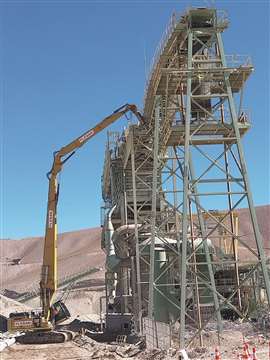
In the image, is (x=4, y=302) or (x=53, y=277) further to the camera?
(x=4, y=302)

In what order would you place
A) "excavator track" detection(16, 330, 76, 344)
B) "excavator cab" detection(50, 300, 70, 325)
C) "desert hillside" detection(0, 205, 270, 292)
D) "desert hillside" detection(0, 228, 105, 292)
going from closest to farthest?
1. "excavator track" detection(16, 330, 76, 344)
2. "excavator cab" detection(50, 300, 70, 325)
3. "desert hillside" detection(0, 205, 270, 292)
4. "desert hillside" detection(0, 228, 105, 292)

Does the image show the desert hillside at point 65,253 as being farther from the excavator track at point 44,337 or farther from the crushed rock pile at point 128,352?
the crushed rock pile at point 128,352

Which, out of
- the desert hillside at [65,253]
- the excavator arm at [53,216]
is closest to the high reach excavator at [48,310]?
the excavator arm at [53,216]

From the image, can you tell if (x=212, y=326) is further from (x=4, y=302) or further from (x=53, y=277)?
(x=4, y=302)

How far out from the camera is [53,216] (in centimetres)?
2530

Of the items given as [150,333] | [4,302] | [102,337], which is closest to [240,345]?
[150,333]

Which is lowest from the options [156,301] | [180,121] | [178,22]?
[156,301]

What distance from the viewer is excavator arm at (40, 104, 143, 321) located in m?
24.2

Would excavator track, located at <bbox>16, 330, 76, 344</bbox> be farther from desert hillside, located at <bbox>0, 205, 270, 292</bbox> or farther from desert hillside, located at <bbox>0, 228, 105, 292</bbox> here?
desert hillside, located at <bbox>0, 228, 105, 292</bbox>

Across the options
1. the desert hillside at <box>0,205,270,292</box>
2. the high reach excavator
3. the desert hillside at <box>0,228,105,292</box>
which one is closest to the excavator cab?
the high reach excavator

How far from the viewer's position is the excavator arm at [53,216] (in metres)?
24.2

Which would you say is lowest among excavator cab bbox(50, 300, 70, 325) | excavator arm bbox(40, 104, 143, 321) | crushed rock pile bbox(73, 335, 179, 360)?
crushed rock pile bbox(73, 335, 179, 360)

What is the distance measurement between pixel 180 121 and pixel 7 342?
12.0m

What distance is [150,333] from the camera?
1816 cm
